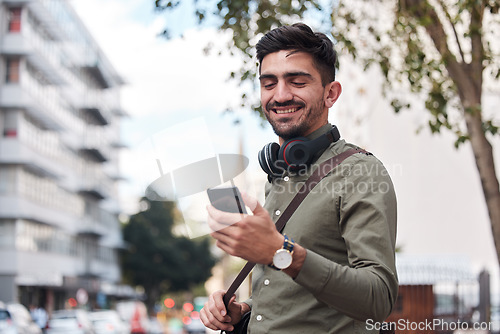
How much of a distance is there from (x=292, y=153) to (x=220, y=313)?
61 centimetres

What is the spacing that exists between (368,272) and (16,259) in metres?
41.1

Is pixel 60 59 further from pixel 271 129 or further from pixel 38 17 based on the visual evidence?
pixel 271 129

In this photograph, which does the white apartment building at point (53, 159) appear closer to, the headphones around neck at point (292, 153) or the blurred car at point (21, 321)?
the blurred car at point (21, 321)

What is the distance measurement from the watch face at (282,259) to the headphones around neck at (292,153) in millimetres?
544

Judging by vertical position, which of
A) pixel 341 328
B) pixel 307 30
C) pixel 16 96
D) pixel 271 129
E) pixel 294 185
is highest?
pixel 16 96

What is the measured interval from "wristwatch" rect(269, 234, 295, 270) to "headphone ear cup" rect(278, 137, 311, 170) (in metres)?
0.53

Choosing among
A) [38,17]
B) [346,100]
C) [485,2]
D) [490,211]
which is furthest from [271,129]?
[346,100]

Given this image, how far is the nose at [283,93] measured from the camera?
2188 mm

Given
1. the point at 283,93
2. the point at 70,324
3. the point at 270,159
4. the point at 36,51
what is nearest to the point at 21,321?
the point at 70,324

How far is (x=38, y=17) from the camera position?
1740 inches

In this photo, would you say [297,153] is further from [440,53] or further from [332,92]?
[440,53]

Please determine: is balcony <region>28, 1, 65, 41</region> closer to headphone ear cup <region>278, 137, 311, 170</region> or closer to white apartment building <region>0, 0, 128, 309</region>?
white apartment building <region>0, 0, 128, 309</region>

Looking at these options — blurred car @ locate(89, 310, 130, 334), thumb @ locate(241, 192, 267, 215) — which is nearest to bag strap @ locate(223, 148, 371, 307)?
thumb @ locate(241, 192, 267, 215)

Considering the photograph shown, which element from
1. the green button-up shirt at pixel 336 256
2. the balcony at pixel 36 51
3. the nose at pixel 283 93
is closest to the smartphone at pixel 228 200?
the green button-up shirt at pixel 336 256
